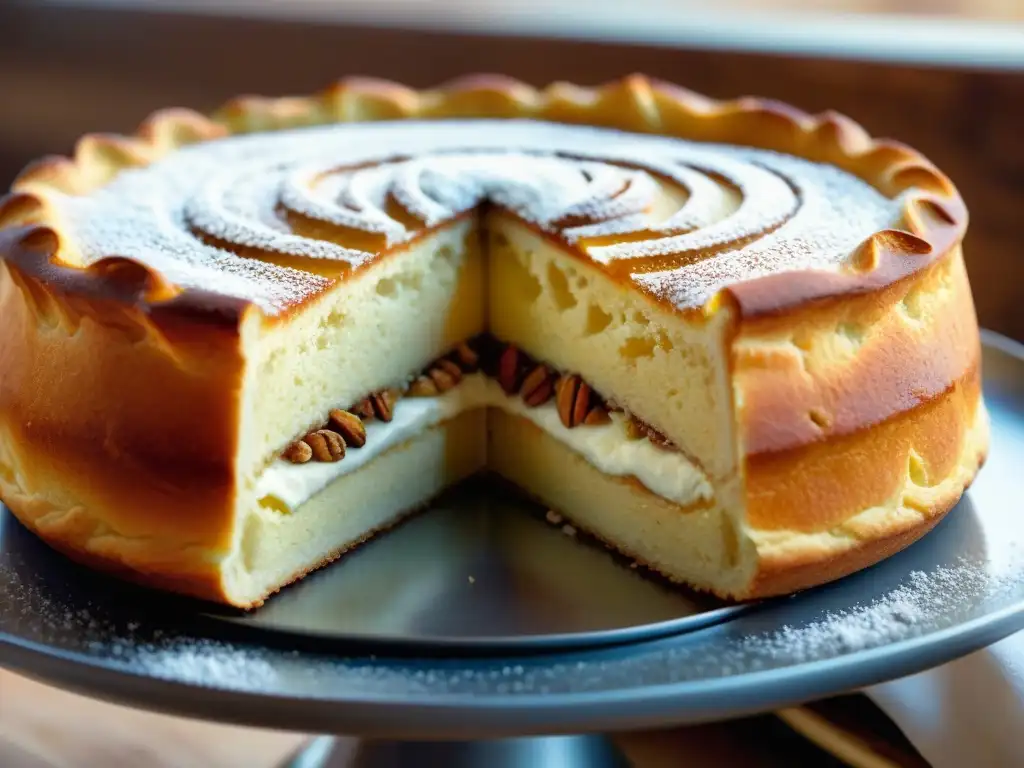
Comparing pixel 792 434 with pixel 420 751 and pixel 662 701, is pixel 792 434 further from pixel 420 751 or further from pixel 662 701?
pixel 420 751

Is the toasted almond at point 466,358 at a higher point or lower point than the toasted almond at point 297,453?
lower

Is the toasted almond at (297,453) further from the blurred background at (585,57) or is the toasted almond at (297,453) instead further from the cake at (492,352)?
the blurred background at (585,57)

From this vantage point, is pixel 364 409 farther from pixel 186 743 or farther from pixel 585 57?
pixel 585 57

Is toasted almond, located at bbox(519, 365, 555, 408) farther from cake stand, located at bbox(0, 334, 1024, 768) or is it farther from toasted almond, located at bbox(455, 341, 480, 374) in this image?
cake stand, located at bbox(0, 334, 1024, 768)

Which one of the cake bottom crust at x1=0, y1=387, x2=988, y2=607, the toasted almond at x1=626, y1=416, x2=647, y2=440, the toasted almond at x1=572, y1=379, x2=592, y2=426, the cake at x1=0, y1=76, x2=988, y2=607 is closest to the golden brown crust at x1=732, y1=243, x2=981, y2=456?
the cake at x1=0, y1=76, x2=988, y2=607

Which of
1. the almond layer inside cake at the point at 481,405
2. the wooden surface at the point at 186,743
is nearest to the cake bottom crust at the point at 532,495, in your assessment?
the almond layer inside cake at the point at 481,405

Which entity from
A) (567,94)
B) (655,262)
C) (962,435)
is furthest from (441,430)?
(567,94)
